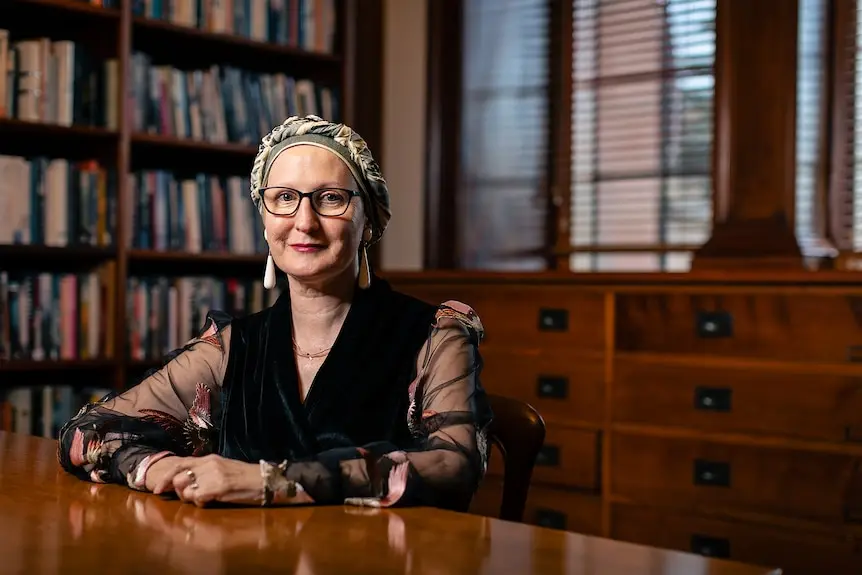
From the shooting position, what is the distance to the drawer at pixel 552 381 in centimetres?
322

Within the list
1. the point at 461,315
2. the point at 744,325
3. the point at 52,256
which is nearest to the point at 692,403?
the point at 744,325

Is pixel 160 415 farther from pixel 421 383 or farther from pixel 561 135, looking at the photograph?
pixel 561 135

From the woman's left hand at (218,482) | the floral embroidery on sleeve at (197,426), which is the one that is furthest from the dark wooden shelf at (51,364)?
the woman's left hand at (218,482)

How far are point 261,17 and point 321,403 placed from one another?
8.10ft

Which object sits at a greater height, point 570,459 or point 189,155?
point 189,155

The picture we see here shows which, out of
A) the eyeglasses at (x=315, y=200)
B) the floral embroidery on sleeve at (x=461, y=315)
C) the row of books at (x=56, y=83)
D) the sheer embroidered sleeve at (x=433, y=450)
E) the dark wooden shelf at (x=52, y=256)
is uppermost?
the row of books at (x=56, y=83)

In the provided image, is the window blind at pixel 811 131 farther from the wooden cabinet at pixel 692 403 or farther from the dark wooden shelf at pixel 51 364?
the dark wooden shelf at pixel 51 364

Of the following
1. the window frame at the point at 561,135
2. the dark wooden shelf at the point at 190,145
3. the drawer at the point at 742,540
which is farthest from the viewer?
the dark wooden shelf at the point at 190,145

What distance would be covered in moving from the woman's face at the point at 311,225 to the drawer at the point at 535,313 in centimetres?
161

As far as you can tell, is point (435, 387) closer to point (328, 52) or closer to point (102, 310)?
point (102, 310)

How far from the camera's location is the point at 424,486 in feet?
4.74

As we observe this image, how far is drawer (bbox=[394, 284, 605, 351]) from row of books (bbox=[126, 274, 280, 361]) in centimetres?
67

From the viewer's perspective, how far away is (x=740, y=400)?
9.76 feet

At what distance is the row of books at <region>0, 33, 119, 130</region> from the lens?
3301 mm
